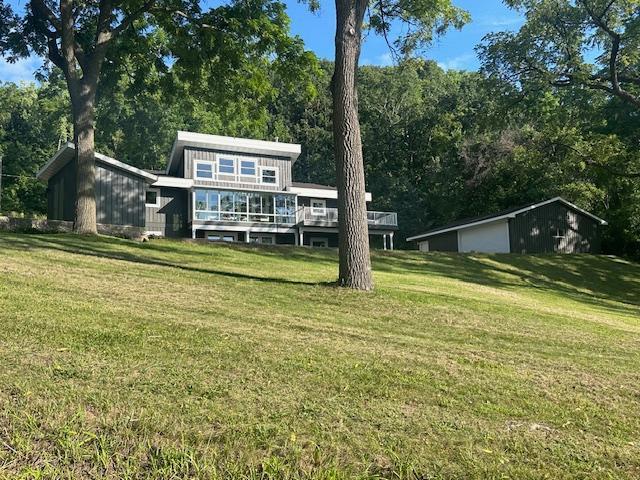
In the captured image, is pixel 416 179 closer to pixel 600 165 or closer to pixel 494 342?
pixel 600 165

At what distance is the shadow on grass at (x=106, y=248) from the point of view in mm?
11555

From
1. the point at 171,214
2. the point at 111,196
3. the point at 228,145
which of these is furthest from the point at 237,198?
the point at 111,196

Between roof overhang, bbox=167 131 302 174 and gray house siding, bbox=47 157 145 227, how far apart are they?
8.63 m

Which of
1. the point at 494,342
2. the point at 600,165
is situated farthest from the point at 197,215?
the point at 494,342

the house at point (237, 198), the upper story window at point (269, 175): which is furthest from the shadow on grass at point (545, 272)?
the upper story window at point (269, 175)

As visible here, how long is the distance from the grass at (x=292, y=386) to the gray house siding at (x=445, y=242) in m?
25.0

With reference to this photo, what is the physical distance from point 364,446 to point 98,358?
7.90 feet

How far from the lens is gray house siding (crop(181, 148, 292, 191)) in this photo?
3331 cm

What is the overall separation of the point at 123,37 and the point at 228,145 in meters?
14.2

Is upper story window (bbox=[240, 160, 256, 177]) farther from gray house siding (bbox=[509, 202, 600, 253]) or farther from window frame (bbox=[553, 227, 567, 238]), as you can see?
window frame (bbox=[553, 227, 567, 238])

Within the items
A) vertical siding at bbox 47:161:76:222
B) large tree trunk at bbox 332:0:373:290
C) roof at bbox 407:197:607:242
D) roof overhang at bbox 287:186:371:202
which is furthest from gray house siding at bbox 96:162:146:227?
roof at bbox 407:197:607:242

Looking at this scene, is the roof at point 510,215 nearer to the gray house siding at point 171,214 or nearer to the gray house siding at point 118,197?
the gray house siding at point 171,214

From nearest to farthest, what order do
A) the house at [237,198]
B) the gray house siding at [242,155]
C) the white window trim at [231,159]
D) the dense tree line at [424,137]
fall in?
the dense tree line at [424,137] → the house at [237,198] → the gray house siding at [242,155] → the white window trim at [231,159]

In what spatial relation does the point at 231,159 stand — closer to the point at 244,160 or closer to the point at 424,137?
the point at 244,160
